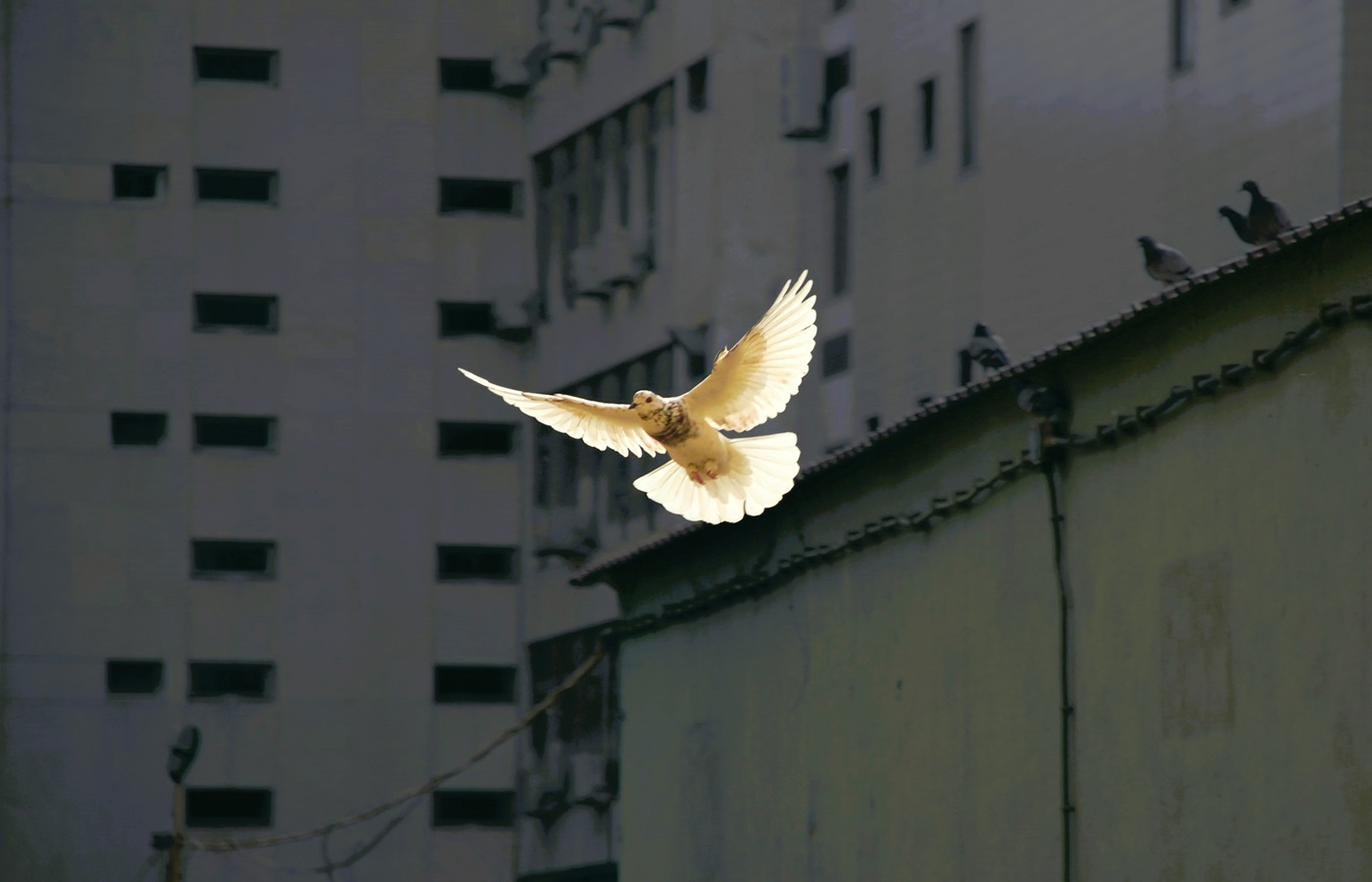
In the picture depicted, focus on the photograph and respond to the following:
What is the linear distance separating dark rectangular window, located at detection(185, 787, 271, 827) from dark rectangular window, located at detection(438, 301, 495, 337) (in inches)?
A: 389

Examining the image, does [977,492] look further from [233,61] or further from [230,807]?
[233,61]

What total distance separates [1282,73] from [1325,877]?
14171 millimetres

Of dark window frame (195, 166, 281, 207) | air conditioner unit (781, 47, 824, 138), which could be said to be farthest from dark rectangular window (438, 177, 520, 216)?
air conditioner unit (781, 47, 824, 138)

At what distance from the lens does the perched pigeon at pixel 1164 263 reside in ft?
83.0

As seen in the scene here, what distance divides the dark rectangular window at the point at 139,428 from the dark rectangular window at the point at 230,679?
14.9 feet

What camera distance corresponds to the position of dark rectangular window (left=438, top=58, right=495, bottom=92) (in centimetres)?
5897

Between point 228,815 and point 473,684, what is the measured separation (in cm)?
540

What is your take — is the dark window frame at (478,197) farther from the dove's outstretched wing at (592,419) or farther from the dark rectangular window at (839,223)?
the dove's outstretched wing at (592,419)

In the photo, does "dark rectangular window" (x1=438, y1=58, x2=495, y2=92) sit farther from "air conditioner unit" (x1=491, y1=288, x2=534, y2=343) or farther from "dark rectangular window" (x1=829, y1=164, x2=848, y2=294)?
"dark rectangular window" (x1=829, y1=164, x2=848, y2=294)

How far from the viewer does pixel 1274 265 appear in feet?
63.4

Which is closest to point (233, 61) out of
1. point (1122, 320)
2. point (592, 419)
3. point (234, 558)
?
point (234, 558)

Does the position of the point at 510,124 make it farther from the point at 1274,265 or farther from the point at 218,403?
the point at 1274,265

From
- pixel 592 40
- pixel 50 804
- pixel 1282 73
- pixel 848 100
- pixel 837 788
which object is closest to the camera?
pixel 837 788

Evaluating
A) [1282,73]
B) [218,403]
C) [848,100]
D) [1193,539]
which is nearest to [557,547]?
[218,403]
